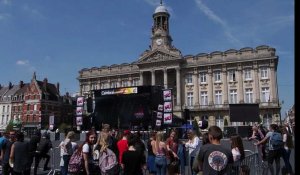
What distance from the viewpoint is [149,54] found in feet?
194

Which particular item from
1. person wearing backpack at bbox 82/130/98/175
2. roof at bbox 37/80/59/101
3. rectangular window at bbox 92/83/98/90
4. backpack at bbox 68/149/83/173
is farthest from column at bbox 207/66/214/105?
backpack at bbox 68/149/83/173

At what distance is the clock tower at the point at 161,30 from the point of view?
6017cm

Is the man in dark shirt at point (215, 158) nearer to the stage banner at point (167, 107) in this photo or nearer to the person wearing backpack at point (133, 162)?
the person wearing backpack at point (133, 162)

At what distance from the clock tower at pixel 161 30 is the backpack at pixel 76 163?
5257cm

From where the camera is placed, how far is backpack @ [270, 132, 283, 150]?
10.1 meters

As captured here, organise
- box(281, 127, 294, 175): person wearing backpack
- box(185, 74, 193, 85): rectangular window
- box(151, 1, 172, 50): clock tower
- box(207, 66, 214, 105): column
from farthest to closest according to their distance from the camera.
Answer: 1. box(151, 1, 172, 50): clock tower
2. box(185, 74, 193, 85): rectangular window
3. box(207, 66, 214, 105): column
4. box(281, 127, 294, 175): person wearing backpack

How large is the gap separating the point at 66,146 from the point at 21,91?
6987 centimetres

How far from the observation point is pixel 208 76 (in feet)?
186

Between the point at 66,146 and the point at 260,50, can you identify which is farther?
the point at 260,50

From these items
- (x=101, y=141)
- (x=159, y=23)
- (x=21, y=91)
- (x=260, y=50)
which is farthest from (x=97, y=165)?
(x=21, y=91)

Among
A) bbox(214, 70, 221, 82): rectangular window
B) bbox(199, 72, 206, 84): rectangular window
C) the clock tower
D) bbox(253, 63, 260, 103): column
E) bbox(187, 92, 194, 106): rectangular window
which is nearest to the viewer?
bbox(253, 63, 260, 103): column

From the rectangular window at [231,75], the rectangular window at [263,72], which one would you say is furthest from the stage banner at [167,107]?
the rectangular window at [263,72]

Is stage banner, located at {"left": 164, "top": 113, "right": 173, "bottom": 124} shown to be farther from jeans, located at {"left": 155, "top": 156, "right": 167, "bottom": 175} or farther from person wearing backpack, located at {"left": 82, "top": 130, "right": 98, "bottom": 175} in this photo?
person wearing backpack, located at {"left": 82, "top": 130, "right": 98, "bottom": 175}

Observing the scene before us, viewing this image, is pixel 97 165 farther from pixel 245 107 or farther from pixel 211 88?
pixel 211 88
